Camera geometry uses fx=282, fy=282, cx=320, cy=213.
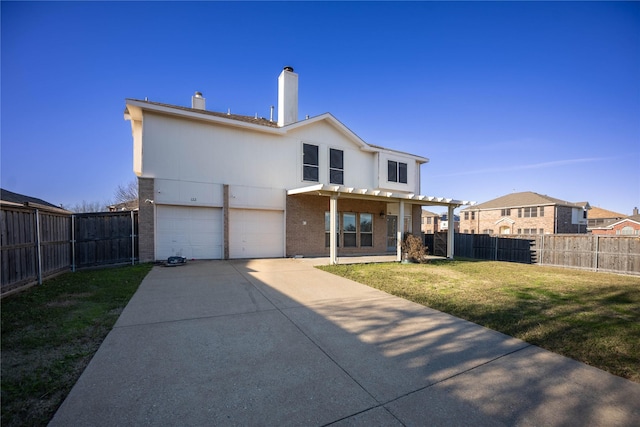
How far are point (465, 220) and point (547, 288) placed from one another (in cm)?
4054

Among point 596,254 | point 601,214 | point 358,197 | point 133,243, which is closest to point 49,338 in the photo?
point 133,243

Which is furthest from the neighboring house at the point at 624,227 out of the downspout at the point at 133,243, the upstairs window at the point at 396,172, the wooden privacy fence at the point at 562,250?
the downspout at the point at 133,243

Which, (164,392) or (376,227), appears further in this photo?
(376,227)

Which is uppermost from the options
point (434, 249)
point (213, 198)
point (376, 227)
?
point (213, 198)

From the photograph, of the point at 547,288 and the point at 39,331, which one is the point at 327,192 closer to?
the point at 547,288

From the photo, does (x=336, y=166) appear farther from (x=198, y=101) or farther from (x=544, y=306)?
(x=544, y=306)

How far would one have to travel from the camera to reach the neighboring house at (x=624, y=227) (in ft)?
124

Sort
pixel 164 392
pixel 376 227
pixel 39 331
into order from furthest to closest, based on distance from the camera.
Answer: pixel 376 227
pixel 39 331
pixel 164 392

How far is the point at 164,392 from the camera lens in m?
2.66

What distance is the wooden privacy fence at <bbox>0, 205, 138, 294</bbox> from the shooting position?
606 centimetres

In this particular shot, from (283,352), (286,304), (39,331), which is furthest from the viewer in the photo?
(286,304)

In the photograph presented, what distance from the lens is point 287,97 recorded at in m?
15.0

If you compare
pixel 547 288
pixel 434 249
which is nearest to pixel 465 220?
pixel 434 249

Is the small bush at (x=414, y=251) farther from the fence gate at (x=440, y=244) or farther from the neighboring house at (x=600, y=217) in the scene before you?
the neighboring house at (x=600, y=217)
